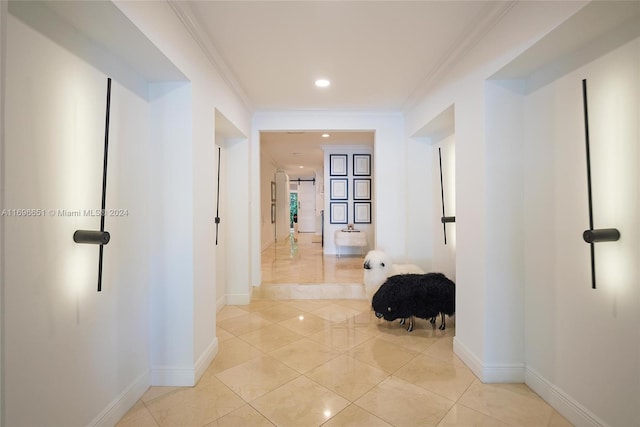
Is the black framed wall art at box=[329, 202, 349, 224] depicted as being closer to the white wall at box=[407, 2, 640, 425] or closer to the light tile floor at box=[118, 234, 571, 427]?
the light tile floor at box=[118, 234, 571, 427]

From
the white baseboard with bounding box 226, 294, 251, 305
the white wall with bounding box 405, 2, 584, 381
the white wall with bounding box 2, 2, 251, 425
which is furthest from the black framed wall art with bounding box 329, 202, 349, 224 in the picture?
the white wall with bounding box 405, 2, 584, 381

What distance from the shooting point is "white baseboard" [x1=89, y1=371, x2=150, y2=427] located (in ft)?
5.62

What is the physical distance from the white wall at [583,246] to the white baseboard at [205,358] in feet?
7.70

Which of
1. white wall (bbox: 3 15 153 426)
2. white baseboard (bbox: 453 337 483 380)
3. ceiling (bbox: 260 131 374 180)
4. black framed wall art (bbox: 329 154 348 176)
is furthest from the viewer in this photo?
black framed wall art (bbox: 329 154 348 176)

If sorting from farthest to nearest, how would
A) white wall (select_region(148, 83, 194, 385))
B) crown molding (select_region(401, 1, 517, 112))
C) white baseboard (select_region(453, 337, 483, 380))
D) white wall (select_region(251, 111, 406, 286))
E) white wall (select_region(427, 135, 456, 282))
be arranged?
white wall (select_region(251, 111, 406, 286)) < white wall (select_region(427, 135, 456, 282)) < white baseboard (select_region(453, 337, 483, 380)) < white wall (select_region(148, 83, 194, 385)) < crown molding (select_region(401, 1, 517, 112))

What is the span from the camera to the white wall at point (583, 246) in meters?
1.50

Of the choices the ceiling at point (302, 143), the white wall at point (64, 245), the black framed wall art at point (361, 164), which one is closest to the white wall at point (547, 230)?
the white wall at point (64, 245)

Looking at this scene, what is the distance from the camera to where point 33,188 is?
1.33 m

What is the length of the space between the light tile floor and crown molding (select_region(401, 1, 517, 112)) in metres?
2.48

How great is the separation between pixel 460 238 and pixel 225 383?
6.96 ft

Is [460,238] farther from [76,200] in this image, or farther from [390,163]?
[76,200]

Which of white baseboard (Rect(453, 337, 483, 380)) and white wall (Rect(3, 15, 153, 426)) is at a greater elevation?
white wall (Rect(3, 15, 153, 426))

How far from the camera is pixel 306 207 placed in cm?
1378

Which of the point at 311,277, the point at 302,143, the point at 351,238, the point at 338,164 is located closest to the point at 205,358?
the point at 311,277
